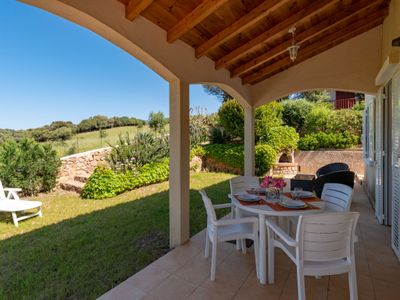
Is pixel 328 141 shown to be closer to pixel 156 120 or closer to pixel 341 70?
pixel 341 70

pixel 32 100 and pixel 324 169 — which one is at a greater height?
pixel 32 100

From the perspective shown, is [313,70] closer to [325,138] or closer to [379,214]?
[379,214]

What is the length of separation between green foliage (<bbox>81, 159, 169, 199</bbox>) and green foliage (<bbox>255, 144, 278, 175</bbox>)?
4169 millimetres

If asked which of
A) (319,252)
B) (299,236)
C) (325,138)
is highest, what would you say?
(325,138)

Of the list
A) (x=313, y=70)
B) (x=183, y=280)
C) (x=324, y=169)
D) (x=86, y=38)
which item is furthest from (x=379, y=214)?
(x=86, y=38)

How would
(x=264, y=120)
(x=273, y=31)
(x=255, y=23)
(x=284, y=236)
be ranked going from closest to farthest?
(x=284, y=236) → (x=255, y=23) → (x=273, y=31) → (x=264, y=120)

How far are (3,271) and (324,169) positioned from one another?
7.20m

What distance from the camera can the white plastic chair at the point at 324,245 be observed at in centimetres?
208

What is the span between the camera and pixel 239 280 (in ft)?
9.20

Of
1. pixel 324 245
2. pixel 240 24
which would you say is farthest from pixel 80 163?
pixel 324 245

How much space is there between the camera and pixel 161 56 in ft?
11.1

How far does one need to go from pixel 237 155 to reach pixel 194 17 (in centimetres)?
818

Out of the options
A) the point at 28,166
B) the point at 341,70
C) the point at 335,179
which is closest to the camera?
the point at 341,70

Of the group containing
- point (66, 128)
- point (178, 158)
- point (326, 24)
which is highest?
point (326, 24)
